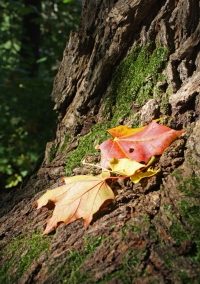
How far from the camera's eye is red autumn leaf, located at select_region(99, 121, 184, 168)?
1.56 m

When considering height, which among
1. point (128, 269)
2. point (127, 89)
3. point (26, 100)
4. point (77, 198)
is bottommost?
point (128, 269)

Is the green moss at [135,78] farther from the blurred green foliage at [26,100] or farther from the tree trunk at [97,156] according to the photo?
the blurred green foliage at [26,100]

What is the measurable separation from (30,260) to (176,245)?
0.52m

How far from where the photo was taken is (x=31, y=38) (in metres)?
7.30

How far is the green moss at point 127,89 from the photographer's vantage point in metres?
1.81

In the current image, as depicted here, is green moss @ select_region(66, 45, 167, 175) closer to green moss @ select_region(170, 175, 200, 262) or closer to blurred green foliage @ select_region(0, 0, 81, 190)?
green moss @ select_region(170, 175, 200, 262)

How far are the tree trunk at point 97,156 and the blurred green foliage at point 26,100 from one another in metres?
3.25

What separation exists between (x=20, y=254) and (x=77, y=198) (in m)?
0.29

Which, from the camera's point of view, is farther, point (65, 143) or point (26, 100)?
point (26, 100)

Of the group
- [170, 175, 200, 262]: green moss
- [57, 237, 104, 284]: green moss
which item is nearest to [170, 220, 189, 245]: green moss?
[170, 175, 200, 262]: green moss

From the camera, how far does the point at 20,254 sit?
1.45m

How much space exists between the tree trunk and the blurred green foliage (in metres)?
3.25

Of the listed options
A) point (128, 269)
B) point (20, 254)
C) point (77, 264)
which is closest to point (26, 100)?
point (20, 254)

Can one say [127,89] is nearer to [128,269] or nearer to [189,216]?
[189,216]
